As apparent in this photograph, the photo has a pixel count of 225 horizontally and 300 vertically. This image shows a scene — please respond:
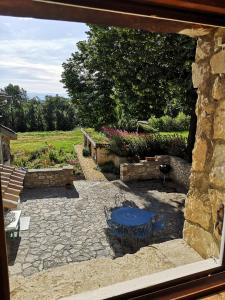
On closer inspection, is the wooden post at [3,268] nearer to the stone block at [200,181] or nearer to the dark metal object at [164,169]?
the stone block at [200,181]

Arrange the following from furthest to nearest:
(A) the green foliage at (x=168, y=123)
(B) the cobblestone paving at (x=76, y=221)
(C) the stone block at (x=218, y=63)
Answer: (A) the green foliage at (x=168, y=123) → (B) the cobblestone paving at (x=76, y=221) → (C) the stone block at (x=218, y=63)

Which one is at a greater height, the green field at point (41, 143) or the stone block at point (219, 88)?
the stone block at point (219, 88)

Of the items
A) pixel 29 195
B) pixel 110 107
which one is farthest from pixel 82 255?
pixel 110 107

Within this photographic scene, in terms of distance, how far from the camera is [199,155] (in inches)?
75.7

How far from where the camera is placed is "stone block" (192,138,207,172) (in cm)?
187

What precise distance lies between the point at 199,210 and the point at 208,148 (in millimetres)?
492

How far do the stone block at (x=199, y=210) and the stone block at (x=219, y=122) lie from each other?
468 mm

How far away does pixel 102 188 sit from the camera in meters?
9.70

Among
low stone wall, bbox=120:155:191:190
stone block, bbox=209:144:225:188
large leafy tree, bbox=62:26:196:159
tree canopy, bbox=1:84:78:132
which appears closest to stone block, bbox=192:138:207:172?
stone block, bbox=209:144:225:188

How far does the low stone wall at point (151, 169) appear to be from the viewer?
9.95 metres

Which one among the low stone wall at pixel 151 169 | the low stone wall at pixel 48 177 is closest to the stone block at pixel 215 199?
the low stone wall at pixel 151 169

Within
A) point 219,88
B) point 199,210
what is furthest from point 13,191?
point 219,88

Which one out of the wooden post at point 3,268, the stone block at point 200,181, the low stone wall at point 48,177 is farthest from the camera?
the low stone wall at point 48,177

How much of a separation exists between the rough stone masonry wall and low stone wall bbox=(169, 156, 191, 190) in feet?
24.0
